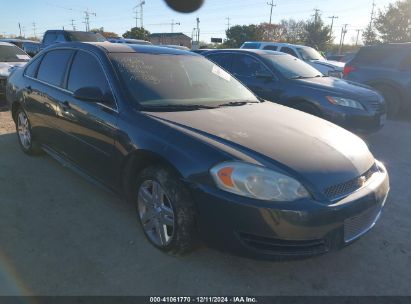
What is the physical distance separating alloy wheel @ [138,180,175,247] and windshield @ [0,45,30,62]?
857cm

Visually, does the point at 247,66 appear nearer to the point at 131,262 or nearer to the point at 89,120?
the point at 89,120

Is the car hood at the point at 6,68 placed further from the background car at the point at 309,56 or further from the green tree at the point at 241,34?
the green tree at the point at 241,34

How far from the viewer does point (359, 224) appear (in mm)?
2639

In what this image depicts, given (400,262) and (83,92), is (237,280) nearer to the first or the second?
(400,262)

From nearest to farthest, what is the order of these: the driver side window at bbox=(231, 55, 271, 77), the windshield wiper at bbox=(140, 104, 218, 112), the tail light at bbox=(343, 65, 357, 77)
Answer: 1. the windshield wiper at bbox=(140, 104, 218, 112)
2. the driver side window at bbox=(231, 55, 271, 77)
3. the tail light at bbox=(343, 65, 357, 77)

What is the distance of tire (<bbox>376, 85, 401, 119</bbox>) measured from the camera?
8891 millimetres

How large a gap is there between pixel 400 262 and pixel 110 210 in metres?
2.58

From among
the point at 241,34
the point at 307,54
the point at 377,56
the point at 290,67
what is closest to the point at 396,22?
the point at 241,34

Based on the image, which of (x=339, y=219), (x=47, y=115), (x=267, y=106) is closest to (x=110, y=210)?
(x=47, y=115)

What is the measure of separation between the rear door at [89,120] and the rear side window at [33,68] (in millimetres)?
1064

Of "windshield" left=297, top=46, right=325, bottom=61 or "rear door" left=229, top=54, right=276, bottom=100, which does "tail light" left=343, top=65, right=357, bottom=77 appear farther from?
"rear door" left=229, top=54, right=276, bottom=100

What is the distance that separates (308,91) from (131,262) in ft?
14.6

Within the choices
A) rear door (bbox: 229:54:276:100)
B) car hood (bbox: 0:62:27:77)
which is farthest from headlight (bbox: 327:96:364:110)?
car hood (bbox: 0:62:27:77)

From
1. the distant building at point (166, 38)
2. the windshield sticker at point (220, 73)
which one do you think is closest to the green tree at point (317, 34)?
the distant building at point (166, 38)
